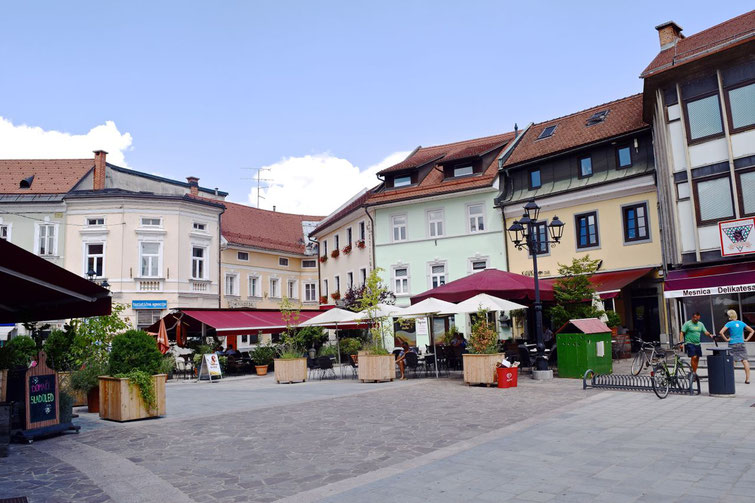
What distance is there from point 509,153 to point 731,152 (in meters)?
12.1

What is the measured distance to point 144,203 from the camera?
3375 centimetres

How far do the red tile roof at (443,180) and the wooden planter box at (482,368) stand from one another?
49.8 feet

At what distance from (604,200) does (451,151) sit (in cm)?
1283

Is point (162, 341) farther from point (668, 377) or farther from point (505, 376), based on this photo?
point (668, 377)

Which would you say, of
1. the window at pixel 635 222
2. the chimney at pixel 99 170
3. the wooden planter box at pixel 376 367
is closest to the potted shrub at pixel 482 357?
the wooden planter box at pixel 376 367

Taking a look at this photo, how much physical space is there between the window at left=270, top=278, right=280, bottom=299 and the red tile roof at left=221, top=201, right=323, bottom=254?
7.51ft

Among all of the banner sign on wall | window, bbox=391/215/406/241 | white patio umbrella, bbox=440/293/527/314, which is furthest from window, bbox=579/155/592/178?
white patio umbrella, bbox=440/293/527/314

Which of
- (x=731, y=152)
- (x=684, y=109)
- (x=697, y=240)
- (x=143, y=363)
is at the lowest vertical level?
(x=143, y=363)

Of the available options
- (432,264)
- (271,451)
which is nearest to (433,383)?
(271,451)

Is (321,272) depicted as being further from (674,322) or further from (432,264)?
(674,322)

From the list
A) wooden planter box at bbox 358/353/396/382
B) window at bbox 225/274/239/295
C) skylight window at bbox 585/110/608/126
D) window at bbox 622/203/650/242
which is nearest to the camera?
wooden planter box at bbox 358/353/396/382

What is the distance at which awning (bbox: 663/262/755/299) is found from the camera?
1791 centimetres

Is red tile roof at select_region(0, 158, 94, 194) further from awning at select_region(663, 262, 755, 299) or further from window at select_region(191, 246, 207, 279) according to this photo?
awning at select_region(663, 262, 755, 299)

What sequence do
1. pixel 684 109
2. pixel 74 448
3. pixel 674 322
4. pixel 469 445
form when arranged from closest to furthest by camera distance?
pixel 469 445 → pixel 74 448 → pixel 684 109 → pixel 674 322
